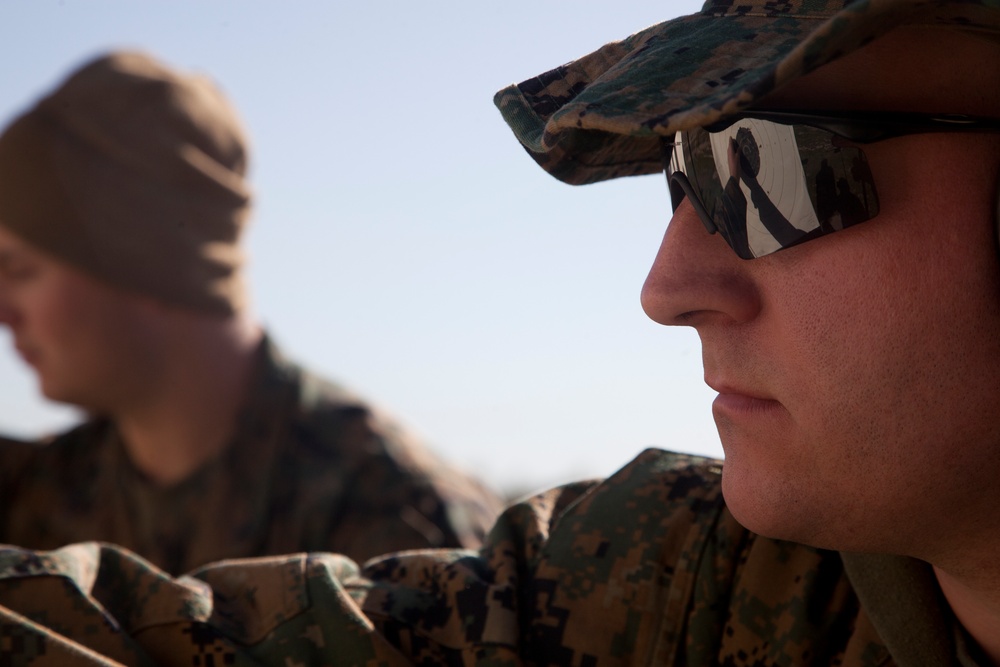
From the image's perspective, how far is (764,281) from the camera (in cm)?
168

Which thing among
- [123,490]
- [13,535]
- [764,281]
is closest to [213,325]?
[123,490]

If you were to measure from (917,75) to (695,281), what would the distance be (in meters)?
0.41

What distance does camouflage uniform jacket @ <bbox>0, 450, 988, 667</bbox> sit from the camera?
1.91 metres

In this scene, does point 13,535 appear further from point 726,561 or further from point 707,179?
point 707,179

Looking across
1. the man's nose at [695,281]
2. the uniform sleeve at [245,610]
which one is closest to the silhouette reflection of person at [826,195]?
the man's nose at [695,281]

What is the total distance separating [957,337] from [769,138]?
361mm

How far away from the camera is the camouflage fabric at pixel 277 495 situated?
4605 mm

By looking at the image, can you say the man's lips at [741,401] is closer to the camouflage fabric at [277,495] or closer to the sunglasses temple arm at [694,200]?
the sunglasses temple arm at [694,200]

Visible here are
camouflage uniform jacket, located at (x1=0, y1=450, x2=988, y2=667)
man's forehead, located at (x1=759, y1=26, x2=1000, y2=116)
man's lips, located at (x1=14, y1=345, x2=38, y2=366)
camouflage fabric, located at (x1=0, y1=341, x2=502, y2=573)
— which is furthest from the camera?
man's lips, located at (x1=14, y1=345, x2=38, y2=366)

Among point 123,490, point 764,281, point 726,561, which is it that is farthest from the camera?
point 123,490

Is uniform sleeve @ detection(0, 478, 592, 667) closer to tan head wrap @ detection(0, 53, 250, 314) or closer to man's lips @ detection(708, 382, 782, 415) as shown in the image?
man's lips @ detection(708, 382, 782, 415)

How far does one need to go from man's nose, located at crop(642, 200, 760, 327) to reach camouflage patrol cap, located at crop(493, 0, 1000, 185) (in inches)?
7.7

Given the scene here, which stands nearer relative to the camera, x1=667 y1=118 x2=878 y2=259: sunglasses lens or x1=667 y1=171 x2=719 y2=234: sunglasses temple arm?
x1=667 y1=118 x2=878 y2=259: sunglasses lens

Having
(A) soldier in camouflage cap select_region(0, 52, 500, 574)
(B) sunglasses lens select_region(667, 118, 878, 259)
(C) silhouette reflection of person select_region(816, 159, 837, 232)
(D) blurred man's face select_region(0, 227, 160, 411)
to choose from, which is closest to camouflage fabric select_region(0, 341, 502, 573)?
(A) soldier in camouflage cap select_region(0, 52, 500, 574)
